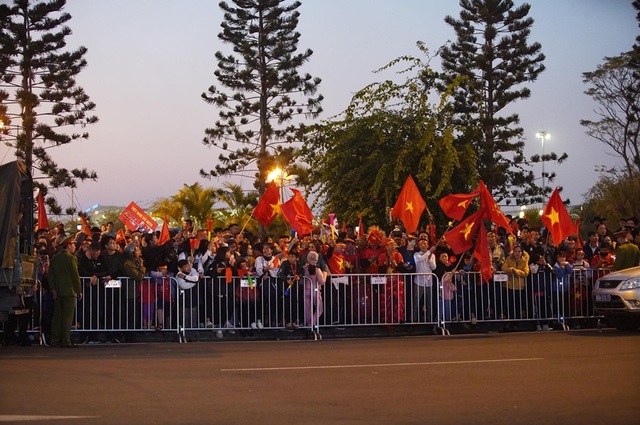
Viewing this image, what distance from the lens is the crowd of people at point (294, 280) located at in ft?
56.4

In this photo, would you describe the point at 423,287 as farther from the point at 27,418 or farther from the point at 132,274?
the point at 27,418

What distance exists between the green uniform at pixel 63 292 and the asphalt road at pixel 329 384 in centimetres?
46

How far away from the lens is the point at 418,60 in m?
30.9

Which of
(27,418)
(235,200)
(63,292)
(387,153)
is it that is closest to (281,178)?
(235,200)

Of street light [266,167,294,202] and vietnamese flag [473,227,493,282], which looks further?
street light [266,167,294,202]

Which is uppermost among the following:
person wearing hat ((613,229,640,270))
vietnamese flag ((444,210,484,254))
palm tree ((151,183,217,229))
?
palm tree ((151,183,217,229))

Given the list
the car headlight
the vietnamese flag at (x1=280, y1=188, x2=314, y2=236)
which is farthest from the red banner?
the car headlight

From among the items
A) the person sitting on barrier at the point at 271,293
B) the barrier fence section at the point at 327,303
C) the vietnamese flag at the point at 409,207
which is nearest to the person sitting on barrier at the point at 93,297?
the barrier fence section at the point at 327,303

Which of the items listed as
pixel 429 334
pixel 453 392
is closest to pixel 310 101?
pixel 429 334

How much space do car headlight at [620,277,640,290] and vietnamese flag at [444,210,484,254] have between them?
2964 millimetres

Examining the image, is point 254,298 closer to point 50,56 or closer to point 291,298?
point 291,298

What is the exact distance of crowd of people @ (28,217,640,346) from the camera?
17.2 meters

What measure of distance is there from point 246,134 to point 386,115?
22.7 meters

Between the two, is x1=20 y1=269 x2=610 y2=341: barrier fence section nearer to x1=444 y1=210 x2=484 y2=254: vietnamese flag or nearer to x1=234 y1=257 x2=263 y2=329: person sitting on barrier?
x1=234 y1=257 x2=263 y2=329: person sitting on barrier
